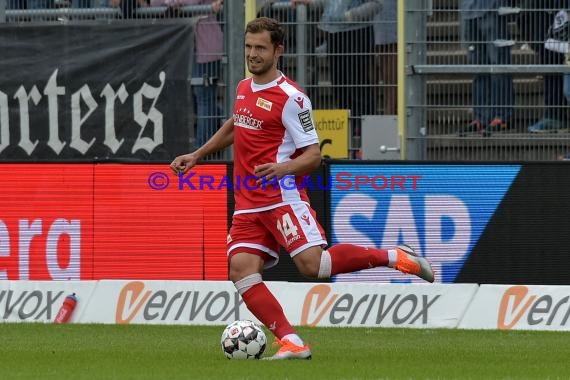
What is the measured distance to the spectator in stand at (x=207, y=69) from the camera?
601 inches

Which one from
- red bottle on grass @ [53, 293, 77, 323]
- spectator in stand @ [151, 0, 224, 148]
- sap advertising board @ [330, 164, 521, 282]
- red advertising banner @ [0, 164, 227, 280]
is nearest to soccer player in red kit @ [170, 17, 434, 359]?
red bottle on grass @ [53, 293, 77, 323]

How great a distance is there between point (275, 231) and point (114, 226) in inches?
236

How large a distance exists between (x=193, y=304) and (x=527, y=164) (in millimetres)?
3814

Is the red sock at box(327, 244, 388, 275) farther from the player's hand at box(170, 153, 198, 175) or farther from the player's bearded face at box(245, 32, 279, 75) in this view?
the player's bearded face at box(245, 32, 279, 75)

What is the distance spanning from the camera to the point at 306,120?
941 cm

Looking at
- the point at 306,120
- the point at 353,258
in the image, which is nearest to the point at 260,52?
the point at 306,120

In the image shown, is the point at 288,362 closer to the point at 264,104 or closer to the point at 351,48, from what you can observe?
the point at 264,104

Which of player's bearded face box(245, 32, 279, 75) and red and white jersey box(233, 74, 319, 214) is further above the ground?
player's bearded face box(245, 32, 279, 75)

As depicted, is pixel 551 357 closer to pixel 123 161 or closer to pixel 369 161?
pixel 369 161

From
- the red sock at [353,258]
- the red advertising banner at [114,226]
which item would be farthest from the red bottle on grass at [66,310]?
the red sock at [353,258]

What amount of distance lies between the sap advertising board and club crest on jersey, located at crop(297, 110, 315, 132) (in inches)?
213

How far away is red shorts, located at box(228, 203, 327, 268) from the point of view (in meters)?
9.36

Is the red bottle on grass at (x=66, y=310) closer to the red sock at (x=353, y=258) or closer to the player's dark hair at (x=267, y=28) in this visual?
the red sock at (x=353, y=258)

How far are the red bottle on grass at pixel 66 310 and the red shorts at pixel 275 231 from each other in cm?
440
